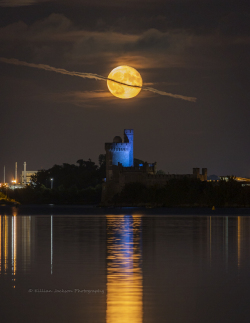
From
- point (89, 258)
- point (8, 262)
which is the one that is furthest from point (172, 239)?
point (8, 262)

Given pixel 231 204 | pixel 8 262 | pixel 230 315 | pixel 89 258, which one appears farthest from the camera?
pixel 231 204

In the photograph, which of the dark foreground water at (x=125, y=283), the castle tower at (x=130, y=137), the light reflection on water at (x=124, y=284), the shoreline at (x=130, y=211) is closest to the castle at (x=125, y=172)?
the castle tower at (x=130, y=137)

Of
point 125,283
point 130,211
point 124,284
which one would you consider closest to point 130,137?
point 130,211

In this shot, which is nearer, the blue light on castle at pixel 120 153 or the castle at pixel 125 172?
the castle at pixel 125 172

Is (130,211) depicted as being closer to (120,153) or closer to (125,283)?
(120,153)

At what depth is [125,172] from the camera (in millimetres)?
105500

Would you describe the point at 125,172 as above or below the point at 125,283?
above

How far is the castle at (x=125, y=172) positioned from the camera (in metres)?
104

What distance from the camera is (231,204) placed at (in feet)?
320

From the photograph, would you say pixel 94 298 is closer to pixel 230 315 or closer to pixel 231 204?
pixel 230 315

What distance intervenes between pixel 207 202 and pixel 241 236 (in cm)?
6745

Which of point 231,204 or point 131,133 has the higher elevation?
point 131,133

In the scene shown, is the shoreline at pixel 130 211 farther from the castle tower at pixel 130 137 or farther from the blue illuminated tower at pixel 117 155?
the castle tower at pixel 130 137

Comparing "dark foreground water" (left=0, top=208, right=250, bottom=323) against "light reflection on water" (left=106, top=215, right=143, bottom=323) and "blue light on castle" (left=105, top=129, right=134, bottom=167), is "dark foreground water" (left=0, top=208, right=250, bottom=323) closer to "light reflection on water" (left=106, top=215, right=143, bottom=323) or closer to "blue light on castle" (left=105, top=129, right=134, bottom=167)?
"light reflection on water" (left=106, top=215, right=143, bottom=323)
